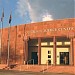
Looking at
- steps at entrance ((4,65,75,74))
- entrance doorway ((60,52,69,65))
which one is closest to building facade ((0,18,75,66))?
entrance doorway ((60,52,69,65))

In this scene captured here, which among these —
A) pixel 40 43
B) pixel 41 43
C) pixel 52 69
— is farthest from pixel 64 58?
pixel 52 69

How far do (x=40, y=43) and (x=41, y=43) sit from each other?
2.35 metres

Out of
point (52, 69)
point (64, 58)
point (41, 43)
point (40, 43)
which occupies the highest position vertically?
point (41, 43)

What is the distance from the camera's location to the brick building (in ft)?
137

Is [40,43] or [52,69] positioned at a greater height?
[40,43]

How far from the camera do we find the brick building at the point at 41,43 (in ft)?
137

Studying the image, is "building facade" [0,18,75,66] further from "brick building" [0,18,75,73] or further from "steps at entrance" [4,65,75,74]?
"steps at entrance" [4,65,75,74]

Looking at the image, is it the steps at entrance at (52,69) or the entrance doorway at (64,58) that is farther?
the entrance doorway at (64,58)

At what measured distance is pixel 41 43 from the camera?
153 ft

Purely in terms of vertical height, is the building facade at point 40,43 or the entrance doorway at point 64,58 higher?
the building facade at point 40,43

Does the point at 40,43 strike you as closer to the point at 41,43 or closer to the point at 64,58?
the point at 41,43

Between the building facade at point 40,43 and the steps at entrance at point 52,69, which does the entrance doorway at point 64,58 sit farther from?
the steps at entrance at point 52,69

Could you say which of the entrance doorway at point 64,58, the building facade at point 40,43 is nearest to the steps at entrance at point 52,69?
the building facade at point 40,43

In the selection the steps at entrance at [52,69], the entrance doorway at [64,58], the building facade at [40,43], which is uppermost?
the building facade at [40,43]
